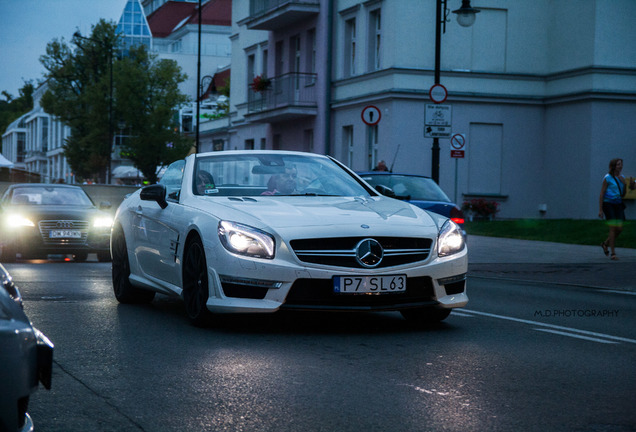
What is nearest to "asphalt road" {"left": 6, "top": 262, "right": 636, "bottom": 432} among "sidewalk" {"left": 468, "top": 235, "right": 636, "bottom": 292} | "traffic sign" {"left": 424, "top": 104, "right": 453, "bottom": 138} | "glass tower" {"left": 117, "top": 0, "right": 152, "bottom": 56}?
"sidewalk" {"left": 468, "top": 235, "right": 636, "bottom": 292}

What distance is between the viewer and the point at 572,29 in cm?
3312

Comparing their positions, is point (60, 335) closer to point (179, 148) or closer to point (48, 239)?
point (48, 239)

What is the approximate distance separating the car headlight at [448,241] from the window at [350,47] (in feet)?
95.2

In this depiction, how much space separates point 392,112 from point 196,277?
84.3ft

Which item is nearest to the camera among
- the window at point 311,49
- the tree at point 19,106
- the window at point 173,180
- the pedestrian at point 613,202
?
the window at point 173,180

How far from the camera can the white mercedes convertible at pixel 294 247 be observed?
7473 mm

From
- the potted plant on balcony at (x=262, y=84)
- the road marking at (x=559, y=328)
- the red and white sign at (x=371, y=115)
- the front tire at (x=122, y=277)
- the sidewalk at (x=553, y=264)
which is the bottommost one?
the sidewalk at (x=553, y=264)

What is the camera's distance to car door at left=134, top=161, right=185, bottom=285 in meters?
8.63

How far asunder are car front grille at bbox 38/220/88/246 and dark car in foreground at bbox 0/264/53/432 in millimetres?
14790

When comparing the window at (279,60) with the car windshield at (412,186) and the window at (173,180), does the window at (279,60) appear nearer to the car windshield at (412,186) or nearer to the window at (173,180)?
the car windshield at (412,186)

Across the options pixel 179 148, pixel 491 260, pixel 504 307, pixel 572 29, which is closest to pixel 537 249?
pixel 491 260

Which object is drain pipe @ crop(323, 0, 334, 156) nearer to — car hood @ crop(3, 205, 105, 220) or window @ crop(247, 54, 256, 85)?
window @ crop(247, 54, 256, 85)

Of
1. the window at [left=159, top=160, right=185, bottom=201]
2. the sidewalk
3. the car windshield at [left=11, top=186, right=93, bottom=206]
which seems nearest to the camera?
the window at [left=159, top=160, right=185, bottom=201]

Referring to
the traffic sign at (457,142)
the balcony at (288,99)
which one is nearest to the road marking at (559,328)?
the traffic sign at (457,142)
